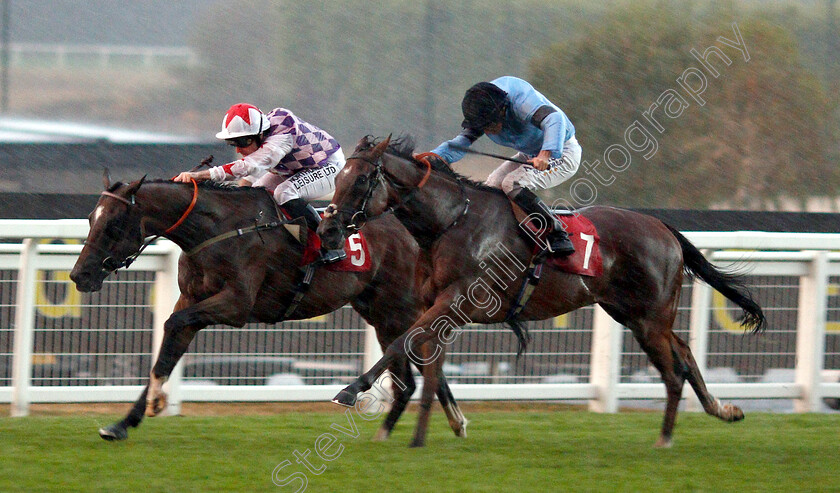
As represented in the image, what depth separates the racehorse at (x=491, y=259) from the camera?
14.5 ft

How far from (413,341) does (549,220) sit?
983 millimetres

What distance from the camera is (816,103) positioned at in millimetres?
15086

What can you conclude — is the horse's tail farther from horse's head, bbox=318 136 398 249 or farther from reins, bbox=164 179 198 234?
reins, bbox=164 179 198 234

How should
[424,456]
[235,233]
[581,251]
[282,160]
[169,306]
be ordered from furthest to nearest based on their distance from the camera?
[169,306] < [282,160] < [581,251] < [235,233] < [424,456]

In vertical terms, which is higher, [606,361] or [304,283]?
[304,283]

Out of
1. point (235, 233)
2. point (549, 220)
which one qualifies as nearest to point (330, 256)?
point (235, 233)

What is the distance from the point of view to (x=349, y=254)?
5.15 meters

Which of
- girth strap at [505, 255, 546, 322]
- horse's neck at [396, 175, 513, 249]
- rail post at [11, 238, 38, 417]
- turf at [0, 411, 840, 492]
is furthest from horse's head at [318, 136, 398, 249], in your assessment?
rail post at [11, 238, 38, 417]

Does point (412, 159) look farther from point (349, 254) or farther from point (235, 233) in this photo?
point (235, 233)

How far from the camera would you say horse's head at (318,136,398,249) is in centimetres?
430

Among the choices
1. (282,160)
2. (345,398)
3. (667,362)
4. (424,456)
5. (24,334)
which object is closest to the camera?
(345,398)

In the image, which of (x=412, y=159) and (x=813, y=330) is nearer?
(x=412, y=159)

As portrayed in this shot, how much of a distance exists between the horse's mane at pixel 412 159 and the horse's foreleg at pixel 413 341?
0.62 metres

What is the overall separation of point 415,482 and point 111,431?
1467 millimetres
